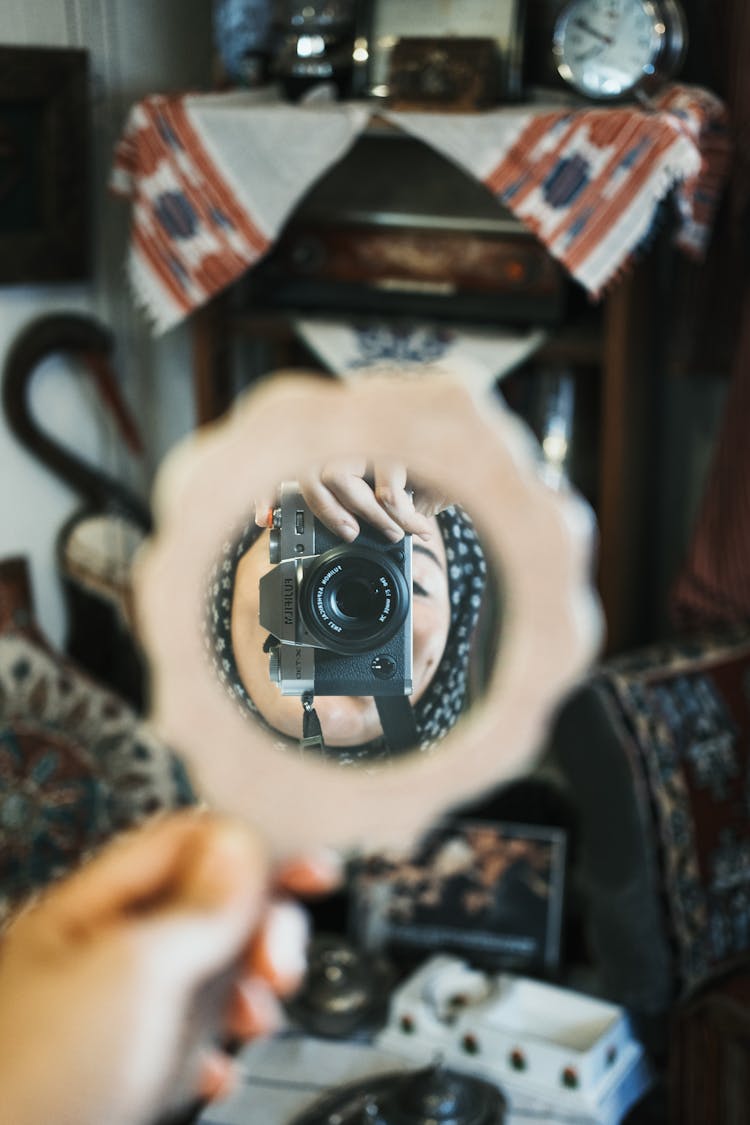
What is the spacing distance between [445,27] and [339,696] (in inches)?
60.0

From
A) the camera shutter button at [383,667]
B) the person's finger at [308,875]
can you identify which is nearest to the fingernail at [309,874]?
the person's finger at [308,875]

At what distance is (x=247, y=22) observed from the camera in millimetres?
2004

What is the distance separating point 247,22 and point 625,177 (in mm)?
680

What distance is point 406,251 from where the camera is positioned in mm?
2051

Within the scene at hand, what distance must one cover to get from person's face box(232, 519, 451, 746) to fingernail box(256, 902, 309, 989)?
10cm

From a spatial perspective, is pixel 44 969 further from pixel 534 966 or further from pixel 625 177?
pixel 534 966

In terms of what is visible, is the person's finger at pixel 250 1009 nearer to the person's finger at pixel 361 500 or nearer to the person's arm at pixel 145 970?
the person's arm at pixel 145 970

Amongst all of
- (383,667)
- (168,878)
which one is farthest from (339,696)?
(168,878)

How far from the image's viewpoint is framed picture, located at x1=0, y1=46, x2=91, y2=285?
6.73 feet

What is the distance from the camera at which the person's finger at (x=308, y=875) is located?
438mm

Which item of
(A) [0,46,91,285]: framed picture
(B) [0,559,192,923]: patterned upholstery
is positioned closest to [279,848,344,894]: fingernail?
A: (B) [0,559,192,923]: patterned upholstery

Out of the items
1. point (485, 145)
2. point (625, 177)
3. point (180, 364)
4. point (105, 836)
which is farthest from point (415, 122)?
point (105, 836)

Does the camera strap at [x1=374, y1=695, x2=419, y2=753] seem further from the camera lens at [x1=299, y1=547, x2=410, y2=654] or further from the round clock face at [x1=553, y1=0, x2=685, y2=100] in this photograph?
the round clock face at [x1=553, y1=0, x2=685, y2=100]

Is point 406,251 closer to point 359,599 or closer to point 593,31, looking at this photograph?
point 593,31
